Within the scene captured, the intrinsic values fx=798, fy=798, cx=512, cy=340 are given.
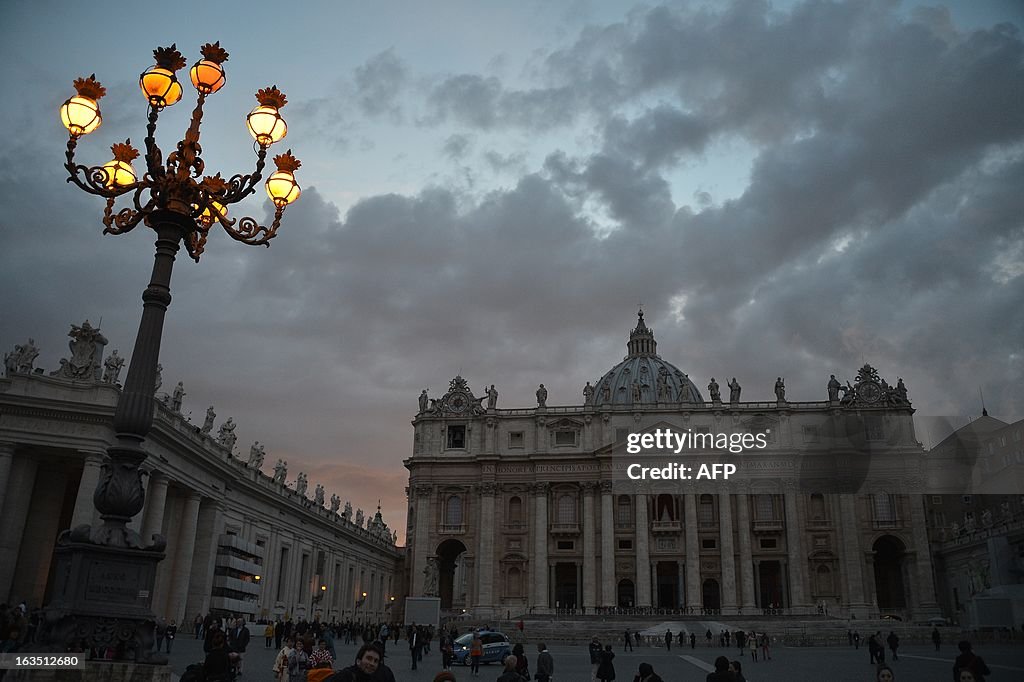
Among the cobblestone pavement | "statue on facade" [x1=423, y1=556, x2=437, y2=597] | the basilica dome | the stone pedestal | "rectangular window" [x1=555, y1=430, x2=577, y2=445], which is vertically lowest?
the cobblestone pavement

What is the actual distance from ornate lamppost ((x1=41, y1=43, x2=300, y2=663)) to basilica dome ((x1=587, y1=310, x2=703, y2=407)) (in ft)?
278

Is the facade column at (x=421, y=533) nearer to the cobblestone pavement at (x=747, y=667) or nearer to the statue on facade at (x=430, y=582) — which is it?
the statue on facade at (x=430, y=582)

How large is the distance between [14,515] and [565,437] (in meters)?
50.0

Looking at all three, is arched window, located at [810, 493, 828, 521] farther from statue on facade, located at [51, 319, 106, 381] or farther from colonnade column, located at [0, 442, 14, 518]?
colonnade column, located at [0, 442, 14, 518]

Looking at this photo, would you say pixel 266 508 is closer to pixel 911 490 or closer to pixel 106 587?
pixel 106 587

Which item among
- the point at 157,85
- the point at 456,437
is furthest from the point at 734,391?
the point at 157,85

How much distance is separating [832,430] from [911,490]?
814 cm

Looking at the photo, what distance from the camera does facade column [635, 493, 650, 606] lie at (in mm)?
68625

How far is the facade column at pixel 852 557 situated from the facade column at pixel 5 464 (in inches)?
2381

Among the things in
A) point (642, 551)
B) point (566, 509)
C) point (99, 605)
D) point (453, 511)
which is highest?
point (566, 509)

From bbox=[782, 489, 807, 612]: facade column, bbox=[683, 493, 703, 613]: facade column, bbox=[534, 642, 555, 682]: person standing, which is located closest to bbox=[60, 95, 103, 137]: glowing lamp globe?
bbox=[534, 642, 555, 682]: person standing

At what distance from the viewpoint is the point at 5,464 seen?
32.1m

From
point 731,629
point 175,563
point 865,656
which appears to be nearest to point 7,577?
point 175,563

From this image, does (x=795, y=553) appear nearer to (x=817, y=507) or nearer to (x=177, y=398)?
(x=817, y=507)
